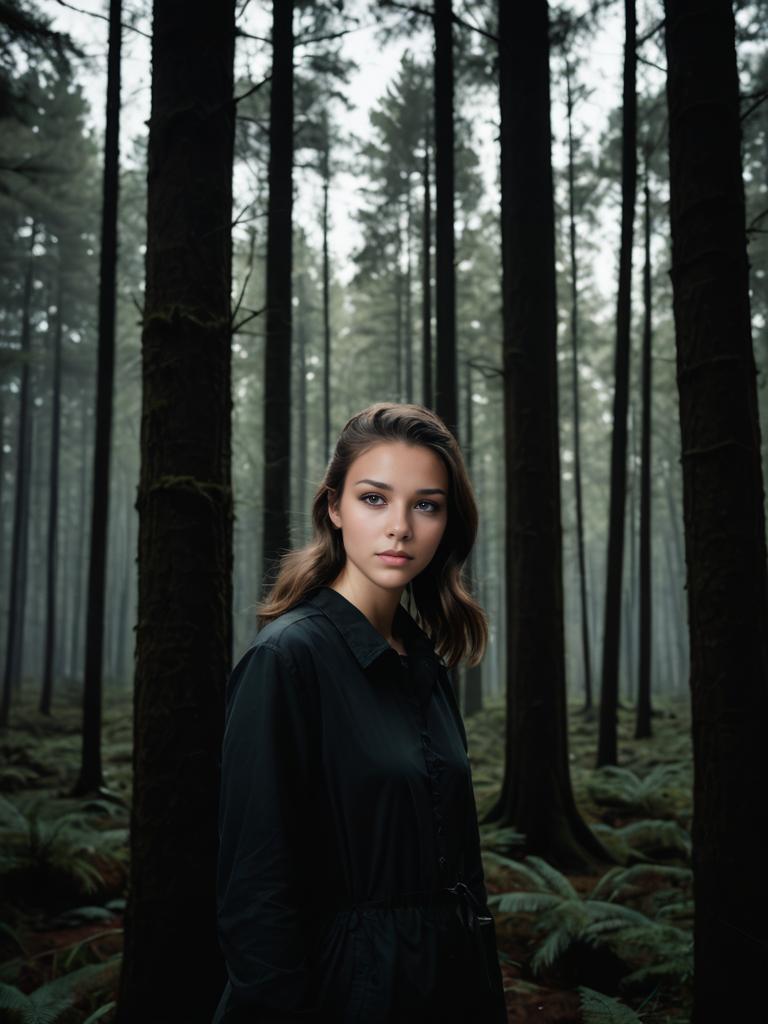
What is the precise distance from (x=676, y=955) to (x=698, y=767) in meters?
1.88

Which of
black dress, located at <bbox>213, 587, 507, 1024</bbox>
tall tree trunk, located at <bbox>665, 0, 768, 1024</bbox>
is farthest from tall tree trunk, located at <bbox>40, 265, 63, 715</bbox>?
black dress, located at <bbox>213, 587, 507, 1024</bbox>

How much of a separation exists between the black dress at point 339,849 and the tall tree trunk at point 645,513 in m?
13.4

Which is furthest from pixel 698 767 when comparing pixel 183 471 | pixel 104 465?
pixel 104 465

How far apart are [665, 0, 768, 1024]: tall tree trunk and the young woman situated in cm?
186

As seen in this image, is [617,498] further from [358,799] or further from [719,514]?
[358,799]

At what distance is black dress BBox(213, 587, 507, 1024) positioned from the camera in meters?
1.64

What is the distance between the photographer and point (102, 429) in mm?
10383

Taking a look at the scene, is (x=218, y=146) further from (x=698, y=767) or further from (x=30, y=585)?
(x=30, y=585)

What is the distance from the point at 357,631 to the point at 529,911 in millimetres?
4840

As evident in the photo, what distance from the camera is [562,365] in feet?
79.2

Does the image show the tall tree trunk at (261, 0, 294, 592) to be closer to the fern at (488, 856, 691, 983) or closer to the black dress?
the fern at (488, 856, 691, 983)

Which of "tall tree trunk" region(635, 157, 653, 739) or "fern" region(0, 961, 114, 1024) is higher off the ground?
"tall tree trunk" region(635, 157, 653, 739)

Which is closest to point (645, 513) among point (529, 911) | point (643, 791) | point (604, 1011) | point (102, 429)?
point (643, 791)

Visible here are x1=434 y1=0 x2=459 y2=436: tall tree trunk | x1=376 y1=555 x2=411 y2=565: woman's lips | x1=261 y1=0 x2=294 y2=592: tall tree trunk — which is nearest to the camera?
x1=376 y1=555 x2=411 y2=565: woman's lips
